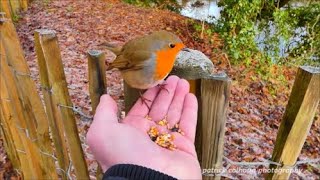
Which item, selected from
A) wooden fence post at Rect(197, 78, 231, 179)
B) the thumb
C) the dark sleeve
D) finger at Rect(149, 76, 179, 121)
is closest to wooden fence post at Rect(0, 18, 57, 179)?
the thumb

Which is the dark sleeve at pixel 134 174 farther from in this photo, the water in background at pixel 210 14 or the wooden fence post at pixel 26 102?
the water in background at pixel 210 14

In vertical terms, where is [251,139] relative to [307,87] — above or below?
below

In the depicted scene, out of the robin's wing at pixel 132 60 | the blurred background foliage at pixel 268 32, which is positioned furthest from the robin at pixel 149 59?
the blurred background foliage at pixel 268 32

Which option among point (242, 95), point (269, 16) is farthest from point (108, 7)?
point (242, 95)

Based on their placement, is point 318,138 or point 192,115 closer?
point 192,115

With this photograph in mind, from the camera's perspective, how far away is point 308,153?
3.89m

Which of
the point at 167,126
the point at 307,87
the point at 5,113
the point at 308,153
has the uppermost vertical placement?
the point at 307,87

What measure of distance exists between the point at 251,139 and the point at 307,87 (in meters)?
2.72

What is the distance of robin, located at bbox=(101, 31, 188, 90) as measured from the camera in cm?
182

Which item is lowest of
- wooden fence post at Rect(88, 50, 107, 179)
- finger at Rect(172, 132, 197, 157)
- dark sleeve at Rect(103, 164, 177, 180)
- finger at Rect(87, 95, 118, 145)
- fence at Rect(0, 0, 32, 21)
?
dark sleeve at Rect(103, 164, 177, 180)

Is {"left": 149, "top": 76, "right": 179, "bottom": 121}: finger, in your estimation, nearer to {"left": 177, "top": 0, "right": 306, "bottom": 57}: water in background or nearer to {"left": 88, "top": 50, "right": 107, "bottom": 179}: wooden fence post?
{"left": 88, "top": 50, "right": 107, "bottom": 179}: wooden fence post

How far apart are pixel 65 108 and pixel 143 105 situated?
1.38ft

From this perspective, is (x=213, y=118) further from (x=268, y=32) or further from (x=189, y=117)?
(x=268, y=32)

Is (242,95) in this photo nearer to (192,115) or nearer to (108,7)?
(192,115)
